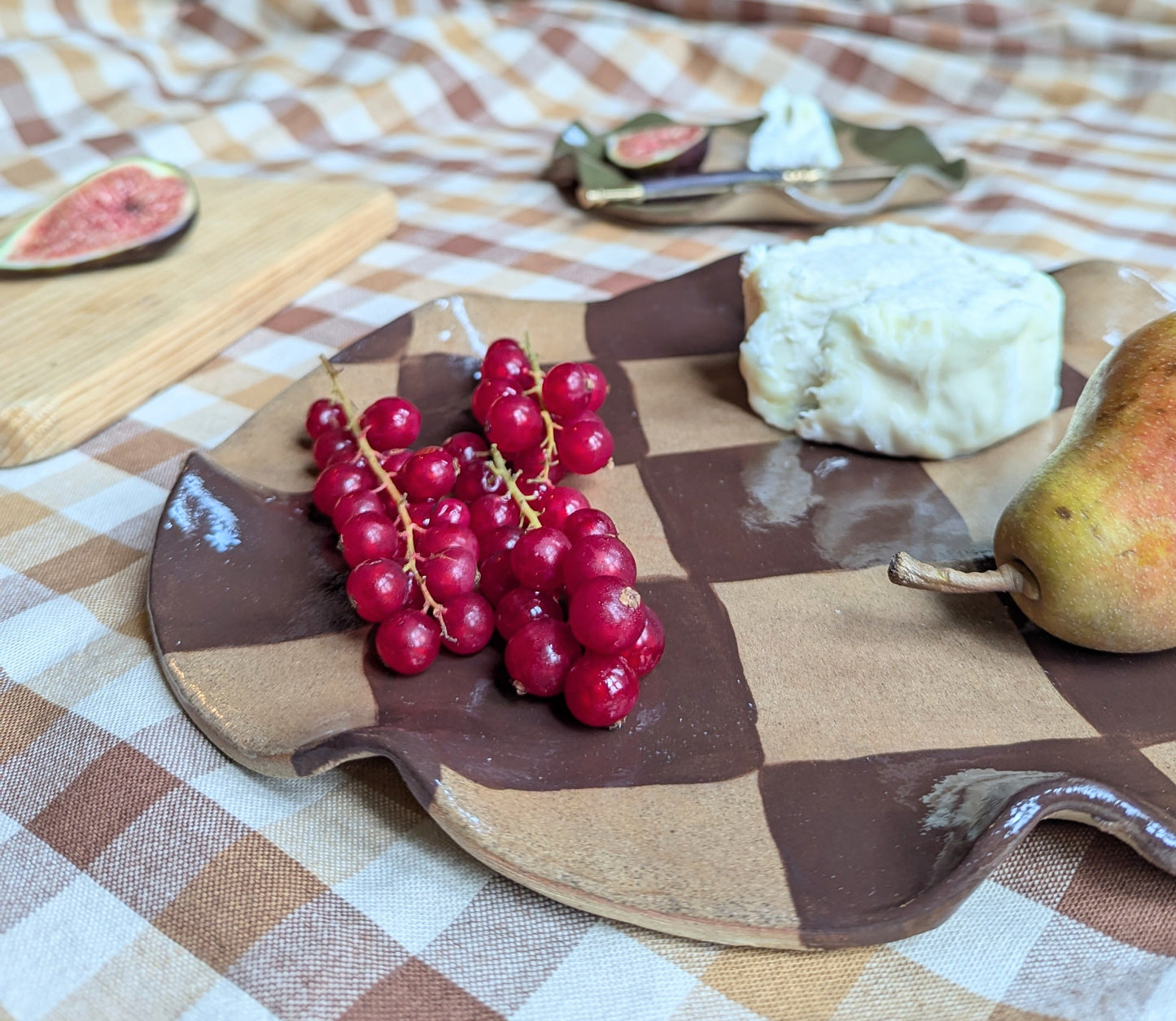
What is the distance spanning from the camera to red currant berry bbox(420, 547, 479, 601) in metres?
0.77

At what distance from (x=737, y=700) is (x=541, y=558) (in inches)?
7.1

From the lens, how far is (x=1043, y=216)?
1791 millimetres

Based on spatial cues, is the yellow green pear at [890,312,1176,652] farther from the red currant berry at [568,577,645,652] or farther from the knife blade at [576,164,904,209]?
the knife blade at [576,164,904,209]

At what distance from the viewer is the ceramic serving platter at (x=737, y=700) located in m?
0.59

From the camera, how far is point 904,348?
38.4 inches

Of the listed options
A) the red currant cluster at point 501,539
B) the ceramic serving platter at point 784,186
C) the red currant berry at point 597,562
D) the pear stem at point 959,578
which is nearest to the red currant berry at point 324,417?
the red currant cluster at point 501,539

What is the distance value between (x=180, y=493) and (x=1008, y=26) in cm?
249

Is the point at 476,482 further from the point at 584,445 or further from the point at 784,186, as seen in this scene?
the point at 784,186

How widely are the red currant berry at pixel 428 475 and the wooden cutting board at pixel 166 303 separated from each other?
1.70 ft

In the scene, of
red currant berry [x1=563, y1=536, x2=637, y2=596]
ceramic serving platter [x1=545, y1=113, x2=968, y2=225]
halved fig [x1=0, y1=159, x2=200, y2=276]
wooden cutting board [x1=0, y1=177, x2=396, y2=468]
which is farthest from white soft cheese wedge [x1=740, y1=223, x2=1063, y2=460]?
halved fig [x1=0, y1=159, x2=200, y2=276]

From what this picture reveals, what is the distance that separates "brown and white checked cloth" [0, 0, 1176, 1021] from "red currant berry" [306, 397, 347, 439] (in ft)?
0.66

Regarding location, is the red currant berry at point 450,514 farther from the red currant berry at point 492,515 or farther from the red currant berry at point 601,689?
the red currant berry at point 601,689

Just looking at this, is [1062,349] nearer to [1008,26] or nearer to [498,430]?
[498,430]

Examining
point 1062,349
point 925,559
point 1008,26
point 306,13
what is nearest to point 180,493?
point 925,559
